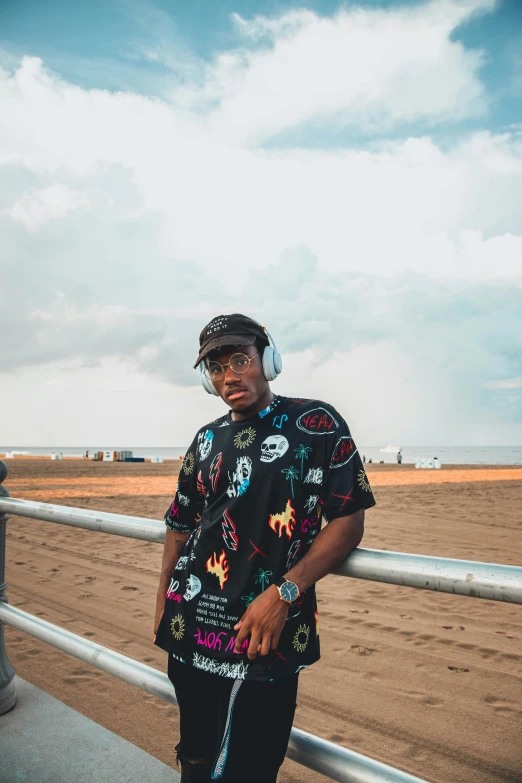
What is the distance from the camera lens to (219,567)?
1.61 m

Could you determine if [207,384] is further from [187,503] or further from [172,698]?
[172,698]

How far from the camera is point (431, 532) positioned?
932 cm

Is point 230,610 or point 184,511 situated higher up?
point 184,511

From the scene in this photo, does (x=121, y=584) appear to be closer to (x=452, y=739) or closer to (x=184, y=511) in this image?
(x=452, y=739)

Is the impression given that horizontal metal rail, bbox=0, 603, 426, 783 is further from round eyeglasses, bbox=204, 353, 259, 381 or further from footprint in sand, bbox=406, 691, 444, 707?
footprint in sand, bbox=406, 691, 444, 707

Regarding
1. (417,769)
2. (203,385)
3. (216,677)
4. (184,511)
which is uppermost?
(203,385)

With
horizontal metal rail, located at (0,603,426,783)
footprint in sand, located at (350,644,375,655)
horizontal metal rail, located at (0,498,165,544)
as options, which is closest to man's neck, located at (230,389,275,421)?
horizontal metal rail, located at (0,498,165,544)

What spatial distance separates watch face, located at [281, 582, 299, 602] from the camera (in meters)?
1.42

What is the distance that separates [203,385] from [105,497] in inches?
550

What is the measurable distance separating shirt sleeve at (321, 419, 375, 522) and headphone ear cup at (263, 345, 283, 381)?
0.33 metres

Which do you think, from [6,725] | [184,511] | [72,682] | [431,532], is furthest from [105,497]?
[184,511]

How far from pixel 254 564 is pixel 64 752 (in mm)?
1637

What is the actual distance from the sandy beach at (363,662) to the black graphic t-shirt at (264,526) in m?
1.55

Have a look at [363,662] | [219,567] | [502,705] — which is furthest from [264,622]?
[363,662]
